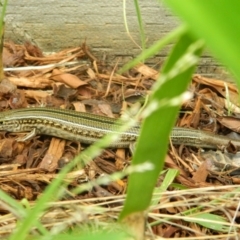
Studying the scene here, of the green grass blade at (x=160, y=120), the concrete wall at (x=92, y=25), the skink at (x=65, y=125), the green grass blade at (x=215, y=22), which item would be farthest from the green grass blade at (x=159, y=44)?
the concrete wall at (x=92, y=25)

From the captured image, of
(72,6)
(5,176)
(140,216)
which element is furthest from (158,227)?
(72,6)

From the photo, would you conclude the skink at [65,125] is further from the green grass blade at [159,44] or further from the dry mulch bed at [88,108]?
the green grass blade at [159,44]

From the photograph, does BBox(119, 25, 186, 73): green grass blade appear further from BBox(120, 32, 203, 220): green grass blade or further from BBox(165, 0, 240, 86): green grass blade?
BBox(165, 0, 240, 86): green grass blade

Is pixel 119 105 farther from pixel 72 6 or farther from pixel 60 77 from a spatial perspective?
pixel 72 6

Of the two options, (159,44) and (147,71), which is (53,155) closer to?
(147,71)

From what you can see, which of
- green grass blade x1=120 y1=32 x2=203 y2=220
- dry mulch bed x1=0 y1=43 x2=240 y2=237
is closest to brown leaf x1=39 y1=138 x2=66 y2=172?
dry mulch bed x1=0 y1=43 x2=240 y2=237

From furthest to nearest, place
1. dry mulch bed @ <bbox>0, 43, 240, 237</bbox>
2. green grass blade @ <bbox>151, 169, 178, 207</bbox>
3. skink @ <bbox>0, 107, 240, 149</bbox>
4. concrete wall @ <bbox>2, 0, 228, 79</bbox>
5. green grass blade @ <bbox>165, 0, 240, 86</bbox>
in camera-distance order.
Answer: concrete wall @ <bbox>2, 0, 228, 79</bbox> < skink @ <bbox>0, 107, 240, 149</bbox> < dry mulch bed @ <bbox>0, 43, 240, 237</bbox> < green grass blade @ <bbox>151, 169, 178, 207</bbox> < green grass blade @ <bbox>165, 0, 240, 86</bbox>

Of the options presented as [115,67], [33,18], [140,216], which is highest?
[140,216]
